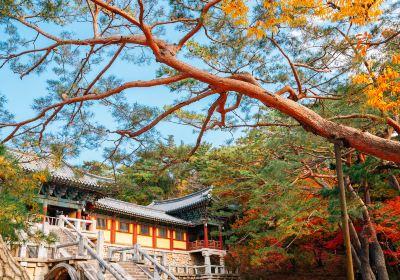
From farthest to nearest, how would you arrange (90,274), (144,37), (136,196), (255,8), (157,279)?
1. (136,196)
2. (157,279)
3. (90,274)
4. (255,8)
5. (144,37)

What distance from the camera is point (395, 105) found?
5.00 metres

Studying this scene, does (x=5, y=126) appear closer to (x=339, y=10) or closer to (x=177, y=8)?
(x=177, y=8)

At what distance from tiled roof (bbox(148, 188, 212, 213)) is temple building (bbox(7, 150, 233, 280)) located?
62mm

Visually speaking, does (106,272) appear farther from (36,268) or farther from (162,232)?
(162,232)

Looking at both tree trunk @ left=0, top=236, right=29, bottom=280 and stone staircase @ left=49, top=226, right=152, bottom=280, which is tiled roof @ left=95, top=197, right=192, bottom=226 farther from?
tree trunk @ left=0, top=236, right=29, bottom=280

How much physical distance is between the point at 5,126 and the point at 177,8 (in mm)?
3321

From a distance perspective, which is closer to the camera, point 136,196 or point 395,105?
point 395,105

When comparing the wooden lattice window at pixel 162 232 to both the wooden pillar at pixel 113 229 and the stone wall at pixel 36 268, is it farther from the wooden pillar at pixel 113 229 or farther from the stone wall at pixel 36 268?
the stone wall at pixel 36 268

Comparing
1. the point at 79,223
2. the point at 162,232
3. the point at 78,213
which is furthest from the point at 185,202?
the point at 79,223

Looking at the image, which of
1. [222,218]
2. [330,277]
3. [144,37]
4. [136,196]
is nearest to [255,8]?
[144,37]

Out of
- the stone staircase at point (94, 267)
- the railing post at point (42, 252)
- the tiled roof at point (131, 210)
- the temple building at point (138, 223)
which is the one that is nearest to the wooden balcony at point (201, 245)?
the temple building at point (138, 223)

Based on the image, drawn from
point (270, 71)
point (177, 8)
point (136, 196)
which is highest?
point (136, 196)

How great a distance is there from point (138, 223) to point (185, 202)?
5.18m

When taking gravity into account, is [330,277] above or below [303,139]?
below
